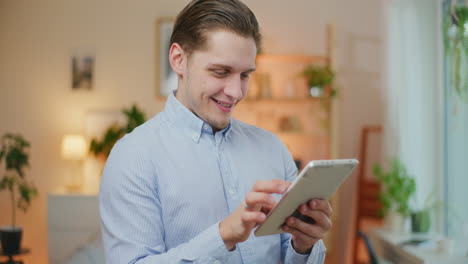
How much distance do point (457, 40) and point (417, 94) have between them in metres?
1.03

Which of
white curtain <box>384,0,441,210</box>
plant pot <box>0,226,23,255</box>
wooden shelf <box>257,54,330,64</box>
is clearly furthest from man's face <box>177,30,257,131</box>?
wooden shelf <box>257,54,330,64</box>

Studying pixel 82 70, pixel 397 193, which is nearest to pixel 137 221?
pixel 397 193

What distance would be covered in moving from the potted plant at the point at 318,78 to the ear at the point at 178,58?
3.11 meters

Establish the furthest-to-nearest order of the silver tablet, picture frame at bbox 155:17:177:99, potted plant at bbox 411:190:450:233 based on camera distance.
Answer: picture frame at bbox 155:17:177:99 → potted plant at bbox 411:190:450:233 → the silver tablet

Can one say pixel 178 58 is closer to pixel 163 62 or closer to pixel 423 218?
pixel 423 218

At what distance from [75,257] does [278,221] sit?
2328 millimetres

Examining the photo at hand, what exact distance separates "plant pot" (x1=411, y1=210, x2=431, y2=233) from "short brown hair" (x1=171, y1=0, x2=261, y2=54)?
7.69 feet

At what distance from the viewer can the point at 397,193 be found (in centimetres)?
312

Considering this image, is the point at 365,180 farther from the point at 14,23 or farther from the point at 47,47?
the point at 14,23

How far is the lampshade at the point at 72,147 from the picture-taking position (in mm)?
4316

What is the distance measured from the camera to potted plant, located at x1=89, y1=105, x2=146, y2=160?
4.30m

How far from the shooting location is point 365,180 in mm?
4230

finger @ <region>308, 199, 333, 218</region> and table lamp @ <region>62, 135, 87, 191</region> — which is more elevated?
finger @ <region>308, 199, 333, 218</region>

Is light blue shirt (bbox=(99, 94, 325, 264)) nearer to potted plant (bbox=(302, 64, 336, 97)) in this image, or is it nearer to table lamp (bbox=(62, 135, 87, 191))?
potted plant (bbox=(302, 64, 336, 97))
